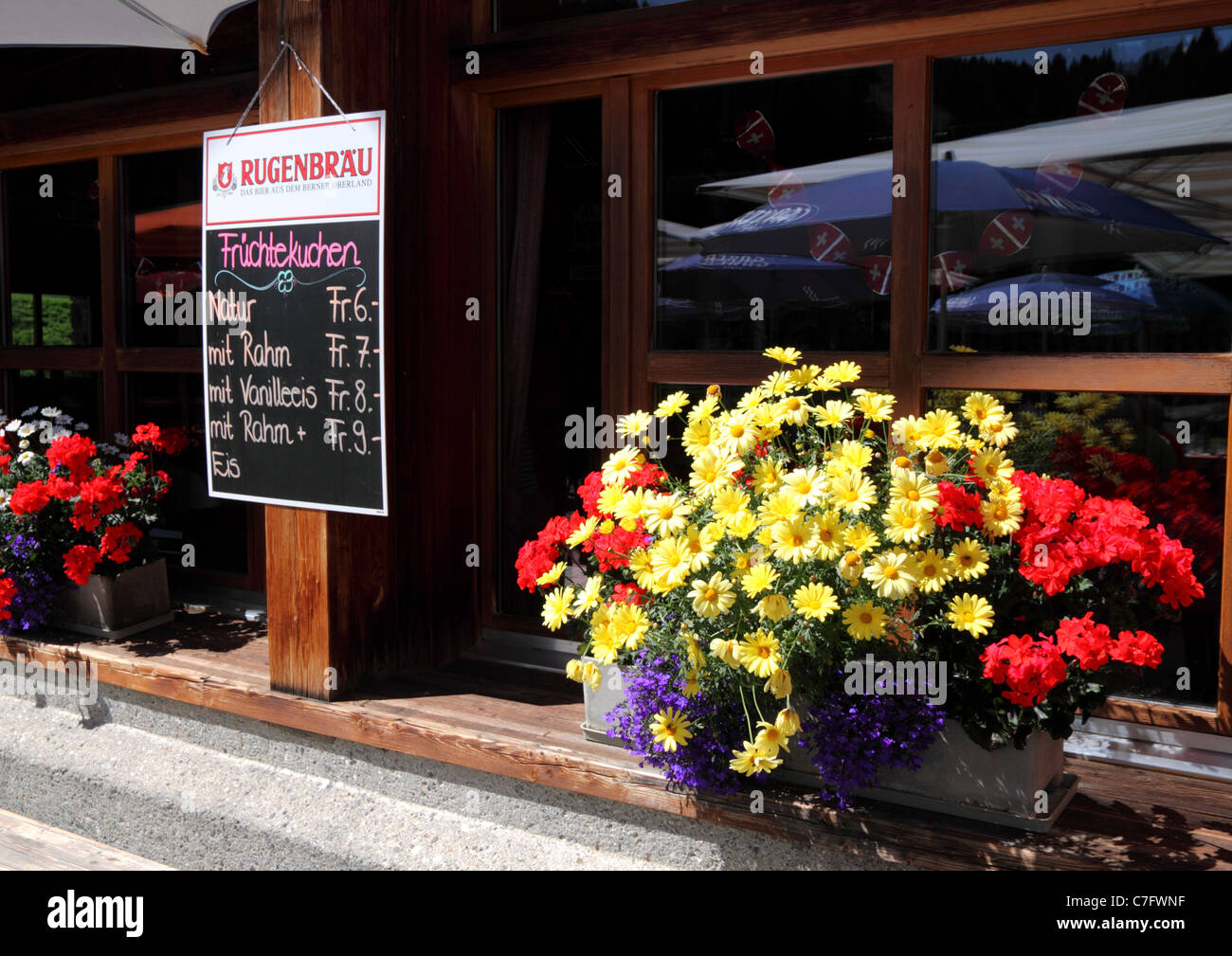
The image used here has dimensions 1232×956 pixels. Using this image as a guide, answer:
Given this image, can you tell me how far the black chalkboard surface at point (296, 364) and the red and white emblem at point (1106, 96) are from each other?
6.24ft

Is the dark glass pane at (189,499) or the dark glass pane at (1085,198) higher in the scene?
the dark glass pane at (1085,198)

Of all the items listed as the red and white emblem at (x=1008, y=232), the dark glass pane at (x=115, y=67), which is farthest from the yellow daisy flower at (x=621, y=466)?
the dark glass pane at (x=115, y=67)

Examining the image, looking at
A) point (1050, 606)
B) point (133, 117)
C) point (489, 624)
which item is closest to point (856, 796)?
point (1050, 606)

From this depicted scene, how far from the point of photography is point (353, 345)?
326 cm

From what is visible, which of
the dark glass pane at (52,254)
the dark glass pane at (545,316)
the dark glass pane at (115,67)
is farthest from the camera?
the dark glass pane at (52,254)

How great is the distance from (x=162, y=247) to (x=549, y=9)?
1953 mm

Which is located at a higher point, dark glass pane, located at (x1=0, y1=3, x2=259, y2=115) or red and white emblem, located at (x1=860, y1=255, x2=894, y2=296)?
dark glass pane, located at (x1=0, y1=3, x2=259, y2=115)

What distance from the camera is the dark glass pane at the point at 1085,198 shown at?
2.58 metres

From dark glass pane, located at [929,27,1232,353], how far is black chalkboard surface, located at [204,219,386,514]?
1.62 meters

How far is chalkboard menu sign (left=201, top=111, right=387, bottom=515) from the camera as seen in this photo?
3.21m

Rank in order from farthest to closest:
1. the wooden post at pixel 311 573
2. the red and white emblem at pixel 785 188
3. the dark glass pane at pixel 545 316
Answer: the dark glass pane at pixel 545 316 → the wooden post at pixel 311 573 → the red and white emblem at pixel 785 188
